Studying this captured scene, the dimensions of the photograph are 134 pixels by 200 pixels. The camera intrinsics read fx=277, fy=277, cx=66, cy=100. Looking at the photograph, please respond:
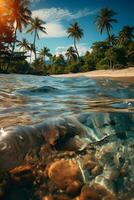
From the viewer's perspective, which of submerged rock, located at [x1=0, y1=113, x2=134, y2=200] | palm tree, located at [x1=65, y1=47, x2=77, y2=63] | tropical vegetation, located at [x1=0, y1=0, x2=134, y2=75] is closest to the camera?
submerged rock, located at [x1=0, y1=113, x2=134, y2=200]

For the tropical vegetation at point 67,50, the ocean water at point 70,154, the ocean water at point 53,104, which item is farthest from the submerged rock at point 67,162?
the tropical vegetation at point 67,50

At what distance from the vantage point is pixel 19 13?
142 ft

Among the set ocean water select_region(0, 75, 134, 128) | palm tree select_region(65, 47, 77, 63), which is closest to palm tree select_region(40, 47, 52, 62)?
palm tree select_region(65, 47, 77, 63)

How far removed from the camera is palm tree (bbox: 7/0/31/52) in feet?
141

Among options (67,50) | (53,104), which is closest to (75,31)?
(67,50)

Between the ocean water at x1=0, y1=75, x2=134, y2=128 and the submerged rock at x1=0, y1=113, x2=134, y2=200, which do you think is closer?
the submerged rock at x1=0, y1=113, x2=134, y2=200

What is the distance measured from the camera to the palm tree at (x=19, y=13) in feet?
141

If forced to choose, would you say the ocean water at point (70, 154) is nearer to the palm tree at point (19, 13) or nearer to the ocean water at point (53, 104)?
the ocean water at point (53, 104)

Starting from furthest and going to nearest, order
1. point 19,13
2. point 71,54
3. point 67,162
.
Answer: point 71,54, point 19,13, point 67,162

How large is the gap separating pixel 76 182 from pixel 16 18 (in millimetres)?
43491

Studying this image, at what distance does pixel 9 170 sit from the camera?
91.8 inches

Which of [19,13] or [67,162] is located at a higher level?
[19,13]

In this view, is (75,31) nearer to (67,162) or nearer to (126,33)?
(126,33)

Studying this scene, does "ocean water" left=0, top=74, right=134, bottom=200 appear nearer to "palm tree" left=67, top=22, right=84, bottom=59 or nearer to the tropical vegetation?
the tropical vegetation
